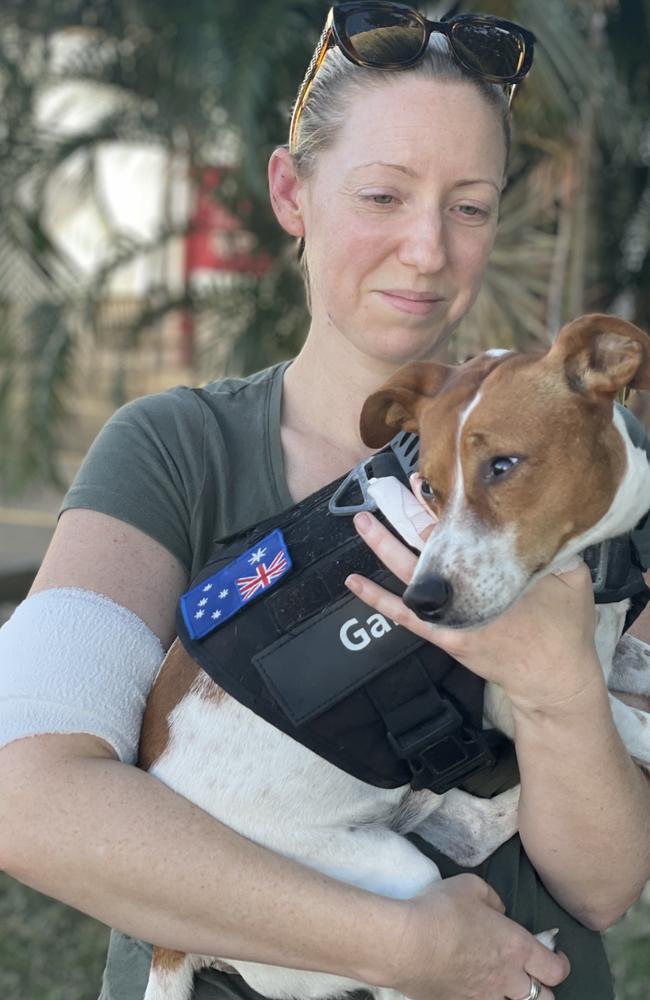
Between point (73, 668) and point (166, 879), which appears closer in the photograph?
point (166, 879)

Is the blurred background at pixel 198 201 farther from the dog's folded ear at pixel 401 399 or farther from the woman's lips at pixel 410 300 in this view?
the dog's folded ear at pixel 401 399

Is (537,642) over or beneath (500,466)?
beneath

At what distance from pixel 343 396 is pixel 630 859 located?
0.99 metres

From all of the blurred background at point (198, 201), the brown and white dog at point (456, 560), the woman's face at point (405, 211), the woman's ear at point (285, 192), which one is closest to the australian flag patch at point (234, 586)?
the brown and white dog at point (456, 560)

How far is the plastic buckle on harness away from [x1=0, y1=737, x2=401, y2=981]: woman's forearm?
291 mm

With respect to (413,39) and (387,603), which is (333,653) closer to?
(387,603)

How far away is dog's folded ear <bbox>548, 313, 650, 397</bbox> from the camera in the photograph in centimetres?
195

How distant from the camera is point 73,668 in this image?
192cm

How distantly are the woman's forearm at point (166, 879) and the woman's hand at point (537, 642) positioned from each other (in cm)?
38

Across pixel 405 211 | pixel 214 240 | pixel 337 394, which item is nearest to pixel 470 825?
pixel 337 394

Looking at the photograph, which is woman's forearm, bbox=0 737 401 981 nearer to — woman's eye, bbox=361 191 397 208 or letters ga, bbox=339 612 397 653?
letters ga, bbox=339 612 397 653

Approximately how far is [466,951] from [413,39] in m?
1.59

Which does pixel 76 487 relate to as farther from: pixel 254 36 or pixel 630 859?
pixel 254 36

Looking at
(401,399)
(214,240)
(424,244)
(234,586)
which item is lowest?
(214,240)
